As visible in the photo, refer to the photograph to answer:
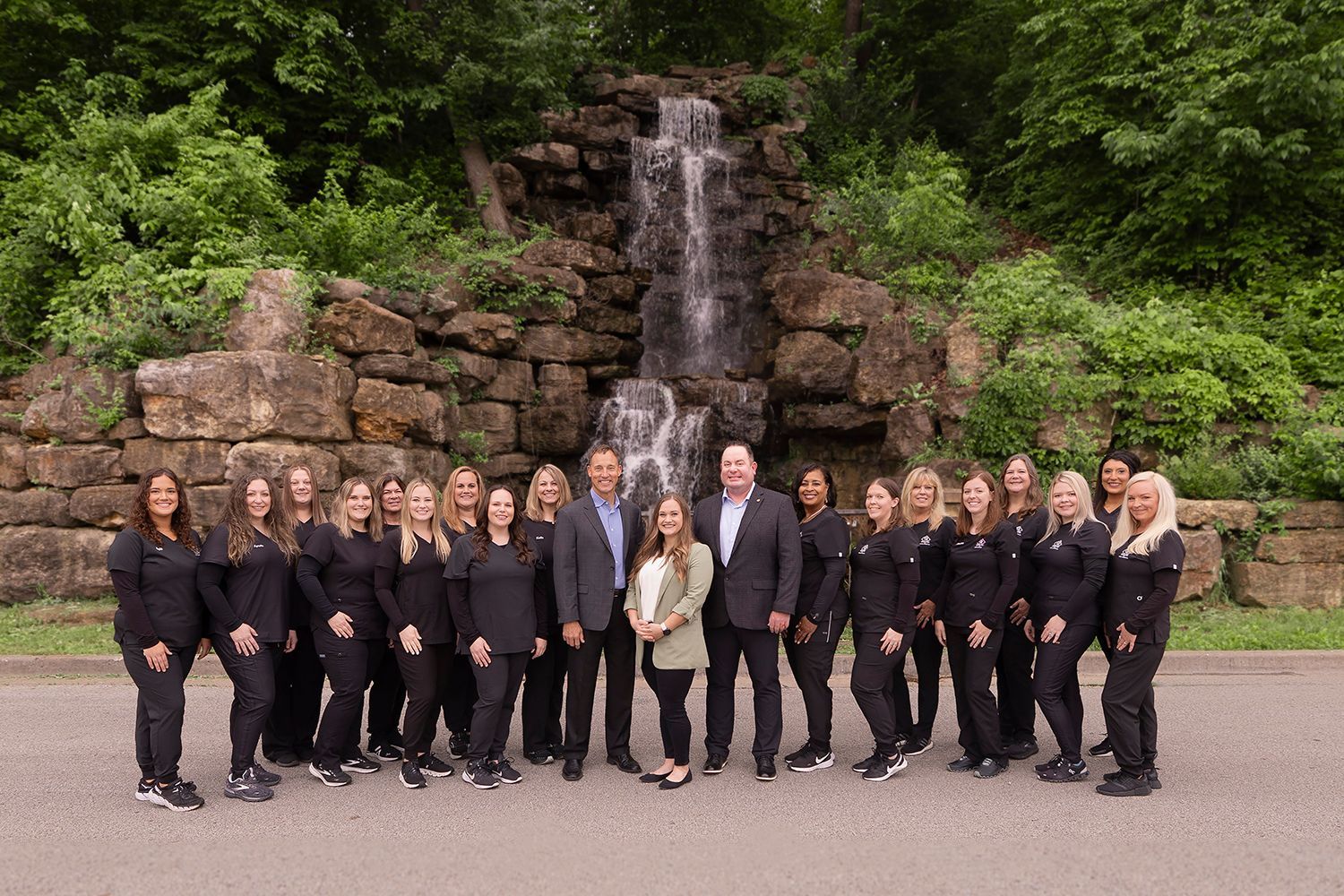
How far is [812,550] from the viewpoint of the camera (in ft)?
19.2

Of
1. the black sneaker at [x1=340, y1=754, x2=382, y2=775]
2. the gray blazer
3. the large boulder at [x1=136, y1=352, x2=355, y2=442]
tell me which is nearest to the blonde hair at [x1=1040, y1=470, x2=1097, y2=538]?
the gray blazer

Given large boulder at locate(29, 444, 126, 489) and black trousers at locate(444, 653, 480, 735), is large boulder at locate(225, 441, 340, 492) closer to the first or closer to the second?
large boulder at locate(29, 444, 126, 489)

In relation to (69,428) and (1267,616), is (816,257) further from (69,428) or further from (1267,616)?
(69,428)

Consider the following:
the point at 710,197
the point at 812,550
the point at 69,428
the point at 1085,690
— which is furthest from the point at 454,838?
the point at 710,197

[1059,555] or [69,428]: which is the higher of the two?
[69,428]

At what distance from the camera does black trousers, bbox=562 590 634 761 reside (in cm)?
579

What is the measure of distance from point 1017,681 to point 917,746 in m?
0.82

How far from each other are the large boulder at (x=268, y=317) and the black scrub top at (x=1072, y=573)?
29.6ft

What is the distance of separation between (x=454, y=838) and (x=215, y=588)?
6.57 ft

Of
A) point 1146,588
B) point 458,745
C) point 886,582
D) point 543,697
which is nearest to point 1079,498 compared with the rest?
point 1146,588

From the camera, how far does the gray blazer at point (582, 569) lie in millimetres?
5738

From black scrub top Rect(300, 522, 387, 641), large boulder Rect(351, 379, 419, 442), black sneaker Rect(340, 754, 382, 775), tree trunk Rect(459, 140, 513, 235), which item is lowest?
black sneaker Rect(340, 754, 382, 775)

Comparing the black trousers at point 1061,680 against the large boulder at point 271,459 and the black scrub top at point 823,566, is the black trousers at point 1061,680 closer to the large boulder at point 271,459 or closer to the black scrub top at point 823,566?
the black scrub top at point 823,566

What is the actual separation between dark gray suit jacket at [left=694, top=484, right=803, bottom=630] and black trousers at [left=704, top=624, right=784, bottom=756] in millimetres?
121
